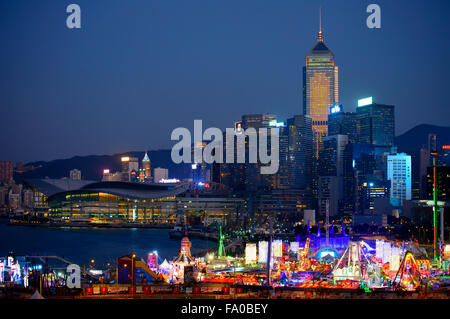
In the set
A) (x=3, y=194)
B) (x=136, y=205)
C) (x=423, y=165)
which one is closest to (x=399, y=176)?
(x=423, y=165)

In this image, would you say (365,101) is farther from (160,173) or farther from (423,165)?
(160,173)

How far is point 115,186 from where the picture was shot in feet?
256

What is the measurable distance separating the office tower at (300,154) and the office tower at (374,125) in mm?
18223

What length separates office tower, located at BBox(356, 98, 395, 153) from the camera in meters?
110

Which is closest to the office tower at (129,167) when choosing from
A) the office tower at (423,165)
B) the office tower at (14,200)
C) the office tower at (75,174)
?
the office tower at (75,174)

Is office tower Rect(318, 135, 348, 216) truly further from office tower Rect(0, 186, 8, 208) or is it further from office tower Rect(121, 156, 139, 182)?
office tower Rect(0, 186, 8, 208)

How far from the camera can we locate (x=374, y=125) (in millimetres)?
109812

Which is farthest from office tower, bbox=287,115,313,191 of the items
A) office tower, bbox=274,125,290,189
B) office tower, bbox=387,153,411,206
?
office tower, bbox=387,153,411,206

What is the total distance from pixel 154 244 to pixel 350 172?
1859 inches

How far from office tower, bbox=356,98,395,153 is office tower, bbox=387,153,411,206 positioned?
17.7 metres

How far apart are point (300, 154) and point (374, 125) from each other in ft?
79.3

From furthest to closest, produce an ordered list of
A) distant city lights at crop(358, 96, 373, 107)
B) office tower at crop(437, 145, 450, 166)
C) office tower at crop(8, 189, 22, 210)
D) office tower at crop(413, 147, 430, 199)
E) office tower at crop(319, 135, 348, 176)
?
distant city lights at crop(358, 96, 373, 107) → office tower at crop(8, 189, 22, 210) → office tower at crop(437, 145, 450, 166) → office tower at crop(413, 147, 430, 199) → office tower at crop(319, 135, 348, 176)

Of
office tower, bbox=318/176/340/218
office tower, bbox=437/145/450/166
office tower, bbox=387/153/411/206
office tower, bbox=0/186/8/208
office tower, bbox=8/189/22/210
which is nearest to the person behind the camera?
office tower, bbox=318/176/340/218

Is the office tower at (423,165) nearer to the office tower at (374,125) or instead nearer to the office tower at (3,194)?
the office tower at (374,125)
